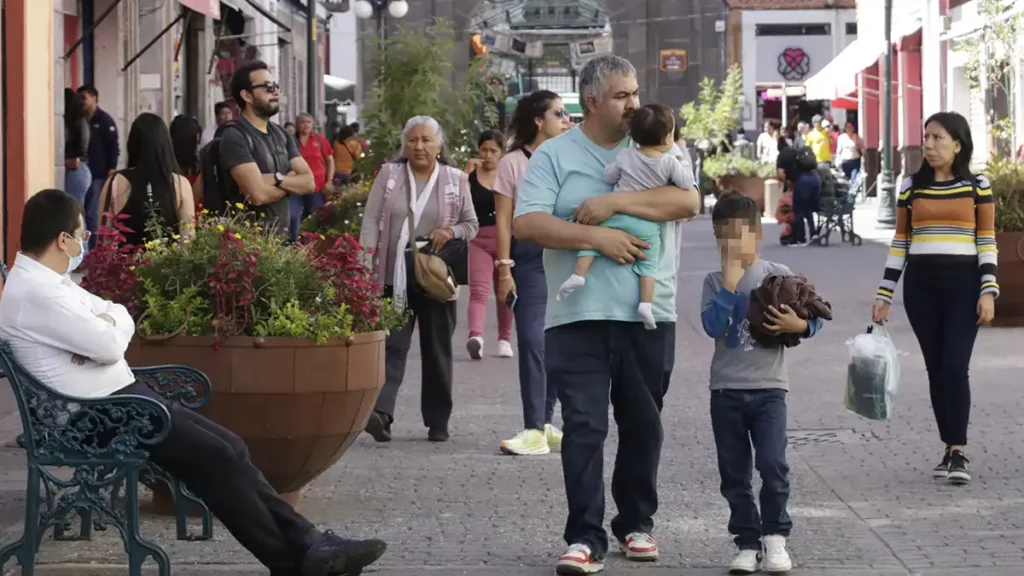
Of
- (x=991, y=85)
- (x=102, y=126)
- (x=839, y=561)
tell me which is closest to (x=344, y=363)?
(x=839, y=561)

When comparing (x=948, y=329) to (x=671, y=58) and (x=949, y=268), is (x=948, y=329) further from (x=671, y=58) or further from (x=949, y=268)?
(x=671, y=58)

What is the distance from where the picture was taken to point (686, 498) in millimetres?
7887

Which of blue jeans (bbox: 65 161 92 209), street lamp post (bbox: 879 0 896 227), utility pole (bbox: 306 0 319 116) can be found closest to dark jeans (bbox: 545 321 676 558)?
blue jeans (bbox: 65 161 92 209)

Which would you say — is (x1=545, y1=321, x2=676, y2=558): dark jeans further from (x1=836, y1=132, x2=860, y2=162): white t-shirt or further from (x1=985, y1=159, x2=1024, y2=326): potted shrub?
(x1=836, y1=132, x2=860, y2=162): white t-shirt

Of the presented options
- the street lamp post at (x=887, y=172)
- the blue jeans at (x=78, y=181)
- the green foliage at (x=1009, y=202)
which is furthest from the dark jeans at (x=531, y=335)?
the street lamp post at (x=887, y=172)

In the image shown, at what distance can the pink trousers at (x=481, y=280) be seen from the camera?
13422 millimetres

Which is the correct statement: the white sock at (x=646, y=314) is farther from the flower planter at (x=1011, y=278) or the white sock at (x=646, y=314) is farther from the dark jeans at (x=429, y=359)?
the flower planter at (x=1011, y=278)

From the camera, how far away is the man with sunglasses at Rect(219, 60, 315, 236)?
9.22 metres

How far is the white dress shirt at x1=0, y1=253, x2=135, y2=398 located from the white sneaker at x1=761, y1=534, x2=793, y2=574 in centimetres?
233

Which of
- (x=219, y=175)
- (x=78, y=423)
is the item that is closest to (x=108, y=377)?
(x=78, y=423)

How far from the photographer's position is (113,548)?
22.1ft

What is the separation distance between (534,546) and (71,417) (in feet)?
6.25

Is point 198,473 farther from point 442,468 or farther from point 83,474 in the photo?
point 442,468

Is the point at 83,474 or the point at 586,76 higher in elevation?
the point at 586,76
